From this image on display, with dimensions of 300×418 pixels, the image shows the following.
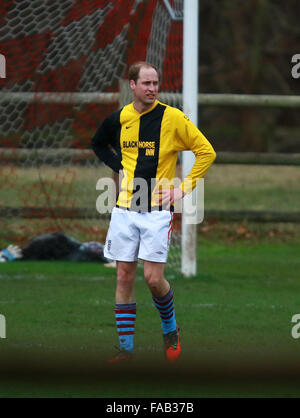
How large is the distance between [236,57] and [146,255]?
59.8 feet

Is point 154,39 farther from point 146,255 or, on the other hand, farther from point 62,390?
point 62,390

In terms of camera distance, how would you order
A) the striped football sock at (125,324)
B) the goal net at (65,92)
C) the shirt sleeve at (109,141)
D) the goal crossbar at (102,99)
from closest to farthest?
the striped football sock at (125,324) → the shirt sleeve at (109,141) → the goal net at (65,92) → the goal crossbar at (102,99)

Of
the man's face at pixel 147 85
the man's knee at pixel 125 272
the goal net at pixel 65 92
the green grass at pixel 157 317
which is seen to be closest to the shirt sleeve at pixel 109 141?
the man's face at pixel 147 85

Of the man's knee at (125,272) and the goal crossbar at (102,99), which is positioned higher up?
the goal crossbar at (102,99)

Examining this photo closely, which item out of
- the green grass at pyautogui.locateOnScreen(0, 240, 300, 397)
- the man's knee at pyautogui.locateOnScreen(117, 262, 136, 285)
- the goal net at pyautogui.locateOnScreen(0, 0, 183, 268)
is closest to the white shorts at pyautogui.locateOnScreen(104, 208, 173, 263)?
the man's knee at pyautogui.locateOnScreen(117, 262, 136, 285)

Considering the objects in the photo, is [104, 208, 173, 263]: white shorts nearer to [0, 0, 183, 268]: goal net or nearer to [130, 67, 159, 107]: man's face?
[130, 67, 159, 107]: man's face

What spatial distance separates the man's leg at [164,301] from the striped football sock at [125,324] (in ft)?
0.60

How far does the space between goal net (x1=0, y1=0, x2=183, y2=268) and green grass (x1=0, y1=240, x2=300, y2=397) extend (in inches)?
32.1

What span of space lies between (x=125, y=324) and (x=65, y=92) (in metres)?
4.56

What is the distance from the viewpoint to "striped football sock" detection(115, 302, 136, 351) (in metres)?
5.46

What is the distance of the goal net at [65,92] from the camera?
8508mm

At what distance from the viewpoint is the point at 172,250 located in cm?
884

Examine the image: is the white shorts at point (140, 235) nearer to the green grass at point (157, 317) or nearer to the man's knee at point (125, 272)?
the man's knee at point (125, 272)
